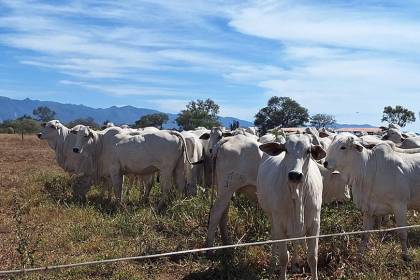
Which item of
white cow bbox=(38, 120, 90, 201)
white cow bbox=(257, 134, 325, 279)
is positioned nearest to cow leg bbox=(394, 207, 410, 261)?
white cow bbox=(257, 134, 325, 279)

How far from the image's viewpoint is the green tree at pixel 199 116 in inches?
2470

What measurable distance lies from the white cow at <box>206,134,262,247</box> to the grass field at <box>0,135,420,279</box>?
1.86 feet

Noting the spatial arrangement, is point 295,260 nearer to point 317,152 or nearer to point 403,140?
point 317,152

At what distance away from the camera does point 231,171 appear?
8.56 meters

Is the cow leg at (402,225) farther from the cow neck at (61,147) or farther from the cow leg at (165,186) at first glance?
the cow neck at (61,147)

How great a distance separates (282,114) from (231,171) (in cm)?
6549

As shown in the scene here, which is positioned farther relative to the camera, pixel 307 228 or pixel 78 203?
pixel 78 203

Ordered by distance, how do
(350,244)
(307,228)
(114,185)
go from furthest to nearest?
(114,185), (350,244), (307,228)

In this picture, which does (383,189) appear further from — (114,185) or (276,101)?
(276,101)

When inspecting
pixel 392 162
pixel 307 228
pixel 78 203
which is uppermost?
pixel 392 162

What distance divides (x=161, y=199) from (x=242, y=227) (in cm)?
309

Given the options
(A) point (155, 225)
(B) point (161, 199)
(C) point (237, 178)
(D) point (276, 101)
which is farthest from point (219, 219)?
(D) point (276, 101)

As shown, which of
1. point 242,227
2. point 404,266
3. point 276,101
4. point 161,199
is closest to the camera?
point 404,266

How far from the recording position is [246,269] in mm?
7566
